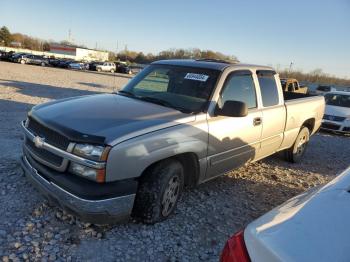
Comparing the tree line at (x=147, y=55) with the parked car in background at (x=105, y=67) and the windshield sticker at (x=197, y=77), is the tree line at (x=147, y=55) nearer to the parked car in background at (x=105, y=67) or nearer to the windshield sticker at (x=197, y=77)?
the parked car in background at (x=105, y=67)

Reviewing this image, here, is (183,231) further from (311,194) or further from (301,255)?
(301,255)

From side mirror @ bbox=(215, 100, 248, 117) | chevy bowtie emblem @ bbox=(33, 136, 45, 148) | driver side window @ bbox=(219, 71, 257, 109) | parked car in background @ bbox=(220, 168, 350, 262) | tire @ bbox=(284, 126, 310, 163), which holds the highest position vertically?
driver side window @ bbox=(219, 71, 257, 109)

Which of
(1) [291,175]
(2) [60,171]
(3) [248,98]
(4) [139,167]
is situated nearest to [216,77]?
(3) [248,98]

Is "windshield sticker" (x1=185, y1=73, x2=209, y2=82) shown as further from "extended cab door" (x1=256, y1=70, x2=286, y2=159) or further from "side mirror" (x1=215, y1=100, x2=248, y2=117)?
"extended cab door" (x1=256, y1=70, x2=286, y2=159)

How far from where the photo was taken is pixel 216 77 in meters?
4.52

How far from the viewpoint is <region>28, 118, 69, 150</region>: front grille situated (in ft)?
10.9

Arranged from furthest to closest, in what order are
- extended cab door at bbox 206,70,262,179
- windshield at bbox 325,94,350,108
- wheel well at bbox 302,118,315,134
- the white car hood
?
windshield at bbox 325,94,350,108 → wheel well at bbox 302,118,315,134 → extended cab door at bbox 206,70,262,179 → the white car hood

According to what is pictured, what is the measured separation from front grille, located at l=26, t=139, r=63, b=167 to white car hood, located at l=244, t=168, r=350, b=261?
2.22 m

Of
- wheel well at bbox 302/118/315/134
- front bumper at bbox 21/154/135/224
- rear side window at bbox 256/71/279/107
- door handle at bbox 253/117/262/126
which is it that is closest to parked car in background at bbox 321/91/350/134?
wheel well at bbox 302/118/315/134

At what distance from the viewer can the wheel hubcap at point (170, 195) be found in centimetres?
383

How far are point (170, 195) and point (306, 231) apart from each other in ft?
7.87

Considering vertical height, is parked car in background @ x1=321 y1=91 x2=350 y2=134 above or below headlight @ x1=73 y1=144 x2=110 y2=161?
below

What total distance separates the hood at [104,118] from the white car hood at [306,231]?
1.80 m

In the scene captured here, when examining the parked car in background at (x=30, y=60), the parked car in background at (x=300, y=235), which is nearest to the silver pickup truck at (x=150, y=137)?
the parked car in background at (x=300, y=235)
